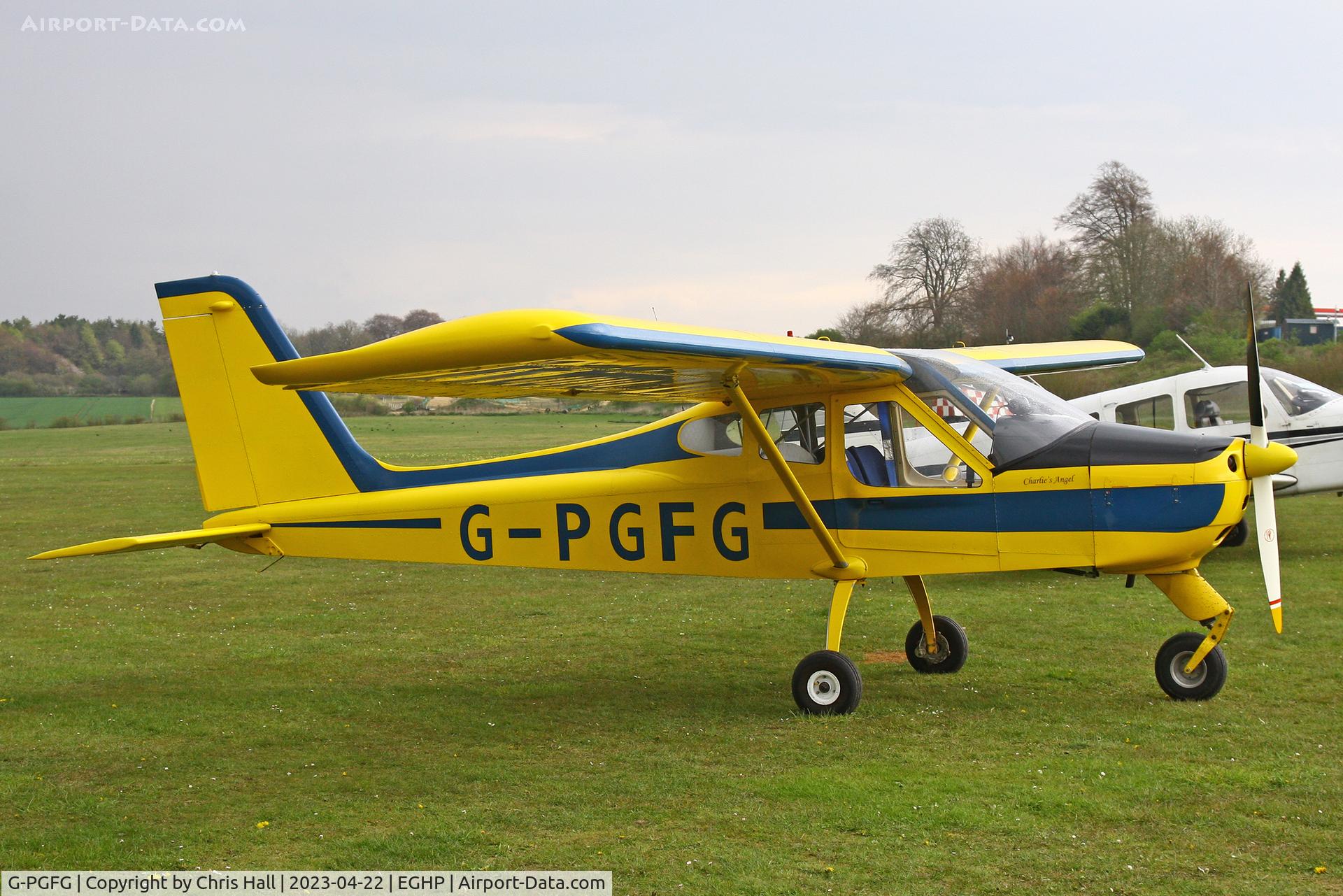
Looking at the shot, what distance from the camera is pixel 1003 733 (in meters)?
7.20

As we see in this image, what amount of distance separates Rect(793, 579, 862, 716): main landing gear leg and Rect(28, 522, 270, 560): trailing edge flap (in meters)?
4.49

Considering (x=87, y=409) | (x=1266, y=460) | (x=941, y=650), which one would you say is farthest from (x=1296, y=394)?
(x=87, y=409)

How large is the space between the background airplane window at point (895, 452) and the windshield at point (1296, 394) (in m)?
9.19

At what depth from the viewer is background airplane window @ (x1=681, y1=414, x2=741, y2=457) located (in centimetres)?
849

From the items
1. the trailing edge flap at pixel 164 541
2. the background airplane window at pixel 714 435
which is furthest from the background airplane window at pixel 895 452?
the trailing edge flap at pixel 164 541

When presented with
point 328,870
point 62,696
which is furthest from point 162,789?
point 62,696

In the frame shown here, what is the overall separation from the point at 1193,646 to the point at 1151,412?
870 centimetres

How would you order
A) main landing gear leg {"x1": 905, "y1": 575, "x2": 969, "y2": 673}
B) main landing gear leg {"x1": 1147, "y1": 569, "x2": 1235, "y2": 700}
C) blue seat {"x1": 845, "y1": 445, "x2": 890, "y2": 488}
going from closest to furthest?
1. main landing gear leg {"x1": 1147, "y1": 569, "x2": 1235, "y2": 700}
2. blue seat {"x1": 845, "y1": 445, "x2": 890, "y2": 488}
3. main landing gear leg {"x1": 905, "y1": 575, "x2": 969, "y2": 673}

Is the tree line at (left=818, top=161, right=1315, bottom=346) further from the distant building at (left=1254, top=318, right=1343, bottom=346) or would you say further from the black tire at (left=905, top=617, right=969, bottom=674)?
the black tire at (left=905, top=617, right=969, bottom=674)

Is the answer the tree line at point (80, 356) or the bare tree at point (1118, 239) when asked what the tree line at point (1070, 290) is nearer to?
the bare tree at point (1118, 239)

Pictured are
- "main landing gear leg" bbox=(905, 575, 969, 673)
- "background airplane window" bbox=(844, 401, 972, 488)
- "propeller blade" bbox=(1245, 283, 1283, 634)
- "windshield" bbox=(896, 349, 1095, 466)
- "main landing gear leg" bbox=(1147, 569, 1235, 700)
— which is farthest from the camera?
"main landing gear leg" bbox=(905, 575, 969, 673)

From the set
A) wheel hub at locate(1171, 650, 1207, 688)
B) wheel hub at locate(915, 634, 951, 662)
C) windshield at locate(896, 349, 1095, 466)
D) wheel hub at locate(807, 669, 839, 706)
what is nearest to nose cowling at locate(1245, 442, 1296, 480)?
windshield at locate(896, 349, 1095, 466)

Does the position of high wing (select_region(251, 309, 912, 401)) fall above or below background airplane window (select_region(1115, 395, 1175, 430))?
above

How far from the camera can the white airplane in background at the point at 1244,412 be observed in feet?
48.1
